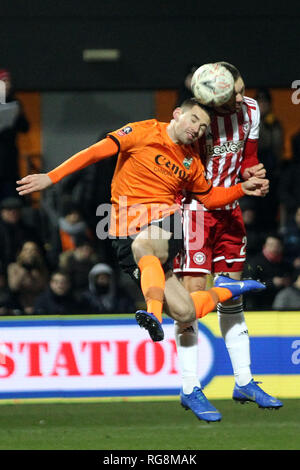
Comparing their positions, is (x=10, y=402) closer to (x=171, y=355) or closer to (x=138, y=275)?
(x=171, y=355)

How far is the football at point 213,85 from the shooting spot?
8555 millimetres

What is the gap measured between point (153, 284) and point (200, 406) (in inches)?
41.7

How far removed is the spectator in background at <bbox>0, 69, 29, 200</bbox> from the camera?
535 inches

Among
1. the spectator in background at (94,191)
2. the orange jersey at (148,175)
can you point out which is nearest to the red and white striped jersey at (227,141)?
the orange jersey at (148,175)

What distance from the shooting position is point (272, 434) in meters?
10.3

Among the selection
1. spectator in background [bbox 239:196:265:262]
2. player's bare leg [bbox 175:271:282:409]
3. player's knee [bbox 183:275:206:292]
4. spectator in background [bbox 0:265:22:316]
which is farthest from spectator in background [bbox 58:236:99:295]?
player's knee [bbox 183:275:206:292]

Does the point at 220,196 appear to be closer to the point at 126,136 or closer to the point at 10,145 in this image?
the point at 126,136

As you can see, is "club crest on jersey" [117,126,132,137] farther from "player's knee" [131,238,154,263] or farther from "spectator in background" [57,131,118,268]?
"spectator in background" [57,131,118,268]

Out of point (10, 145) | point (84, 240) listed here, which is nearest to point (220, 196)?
point (84, 240)

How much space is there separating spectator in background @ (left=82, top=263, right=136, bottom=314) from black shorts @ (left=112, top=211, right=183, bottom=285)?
3.65 meters

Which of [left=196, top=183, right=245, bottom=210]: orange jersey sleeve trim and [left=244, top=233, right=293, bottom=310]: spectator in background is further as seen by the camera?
[left=244, top=233, right=293, bottom=310]: spectator in background

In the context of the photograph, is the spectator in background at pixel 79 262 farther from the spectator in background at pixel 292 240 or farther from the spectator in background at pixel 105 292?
the spectator in background at pixel 292 240

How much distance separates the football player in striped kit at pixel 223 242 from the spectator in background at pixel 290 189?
14.6 ft

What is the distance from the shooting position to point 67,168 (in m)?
8.40
